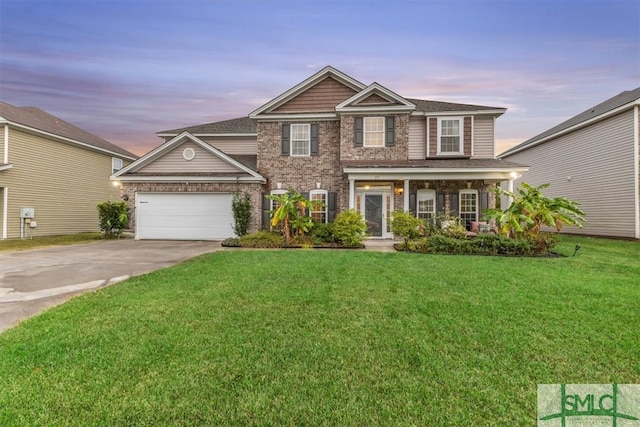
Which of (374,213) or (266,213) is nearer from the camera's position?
(374,213)

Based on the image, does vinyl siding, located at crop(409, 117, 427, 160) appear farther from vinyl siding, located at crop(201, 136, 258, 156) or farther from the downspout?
the downspout

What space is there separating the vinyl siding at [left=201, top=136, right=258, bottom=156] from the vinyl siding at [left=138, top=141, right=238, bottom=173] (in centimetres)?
297

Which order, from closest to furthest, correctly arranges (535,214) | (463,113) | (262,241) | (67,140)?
1. (535,214)
2. (262,241)
3. (463,113)
4. (67,140)

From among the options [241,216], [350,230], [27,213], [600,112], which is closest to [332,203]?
[350,230]

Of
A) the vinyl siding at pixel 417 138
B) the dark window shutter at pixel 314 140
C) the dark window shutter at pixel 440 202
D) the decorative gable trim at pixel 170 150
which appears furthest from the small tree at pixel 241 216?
the dark window shutter at pixel 440 202

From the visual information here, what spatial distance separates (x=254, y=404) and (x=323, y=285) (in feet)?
10.8

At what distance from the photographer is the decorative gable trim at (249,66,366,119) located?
14.0 m

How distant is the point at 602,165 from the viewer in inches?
566

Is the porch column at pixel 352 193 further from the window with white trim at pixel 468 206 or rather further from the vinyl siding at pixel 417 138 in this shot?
the window with white trim at pixel 468 206

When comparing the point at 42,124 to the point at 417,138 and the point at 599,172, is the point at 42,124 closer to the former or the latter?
the point at 417,138

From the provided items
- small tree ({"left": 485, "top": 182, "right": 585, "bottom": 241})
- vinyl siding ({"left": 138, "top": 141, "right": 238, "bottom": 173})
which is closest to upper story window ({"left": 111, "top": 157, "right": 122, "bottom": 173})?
vinyl siding ({"left": 138, "top": 141, "right": 238, "bottom": 173})

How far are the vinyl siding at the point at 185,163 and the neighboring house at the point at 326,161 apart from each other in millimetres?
48

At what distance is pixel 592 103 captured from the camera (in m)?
19.2

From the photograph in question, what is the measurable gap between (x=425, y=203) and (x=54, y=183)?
20198mm
